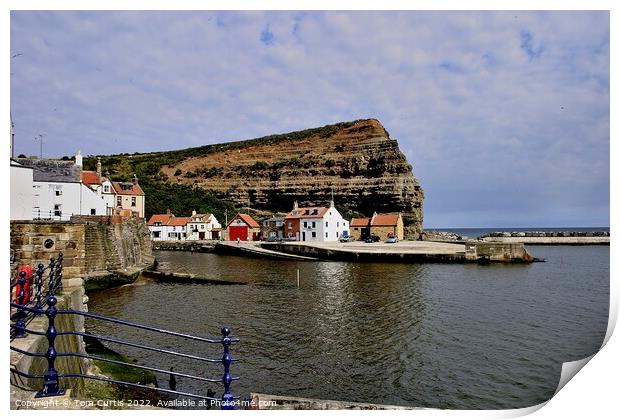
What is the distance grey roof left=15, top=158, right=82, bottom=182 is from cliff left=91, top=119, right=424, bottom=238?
53767 mm

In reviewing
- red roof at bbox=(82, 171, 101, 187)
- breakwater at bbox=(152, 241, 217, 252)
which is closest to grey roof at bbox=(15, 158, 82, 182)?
red roof at bbox=(82, 171, 101, 187)

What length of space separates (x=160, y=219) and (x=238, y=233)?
42.8 feet

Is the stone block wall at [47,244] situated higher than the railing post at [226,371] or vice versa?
the stone block wall at [47,244]

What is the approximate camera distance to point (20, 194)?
11375 millimetres

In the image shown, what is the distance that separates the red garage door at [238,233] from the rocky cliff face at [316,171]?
2245 centimetres

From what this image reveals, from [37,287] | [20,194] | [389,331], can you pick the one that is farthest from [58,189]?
[37,287]

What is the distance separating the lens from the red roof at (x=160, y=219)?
67188 millimetres

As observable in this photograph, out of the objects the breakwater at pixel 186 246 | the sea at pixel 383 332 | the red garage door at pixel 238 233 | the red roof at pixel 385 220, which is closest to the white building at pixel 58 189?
the sea at pixel 383 332

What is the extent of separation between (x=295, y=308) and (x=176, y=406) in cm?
1177

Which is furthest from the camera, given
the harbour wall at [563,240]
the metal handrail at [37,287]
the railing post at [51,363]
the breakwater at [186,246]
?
the harbour wall at [563,240]

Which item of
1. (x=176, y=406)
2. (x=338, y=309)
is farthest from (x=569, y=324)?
(x=176, y=406)

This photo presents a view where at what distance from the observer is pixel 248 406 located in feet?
22.7

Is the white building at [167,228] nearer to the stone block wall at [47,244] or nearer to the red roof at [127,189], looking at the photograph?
the red roof at [127,189]

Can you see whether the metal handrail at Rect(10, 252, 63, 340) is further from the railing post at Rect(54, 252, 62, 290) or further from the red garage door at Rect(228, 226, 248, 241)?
the red garage door at Rect(228, 226, 248, 241)
